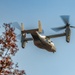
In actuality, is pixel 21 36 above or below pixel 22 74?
below

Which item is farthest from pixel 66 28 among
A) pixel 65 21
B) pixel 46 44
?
pixel 46 44

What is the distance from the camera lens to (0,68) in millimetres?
31188

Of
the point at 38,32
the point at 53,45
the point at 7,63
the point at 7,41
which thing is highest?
the point at 7,41

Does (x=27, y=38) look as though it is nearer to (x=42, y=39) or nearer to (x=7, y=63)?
(x=42, y=39)

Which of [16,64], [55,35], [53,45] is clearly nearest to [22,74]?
[16,64]

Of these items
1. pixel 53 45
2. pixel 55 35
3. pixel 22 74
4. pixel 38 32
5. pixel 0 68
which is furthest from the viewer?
pixel 55 35

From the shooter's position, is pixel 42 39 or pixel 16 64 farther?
pixel 42 39

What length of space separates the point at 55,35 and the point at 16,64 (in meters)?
45.4

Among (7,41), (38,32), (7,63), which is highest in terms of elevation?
(7,41)

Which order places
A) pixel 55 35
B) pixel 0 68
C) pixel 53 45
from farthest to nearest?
pixel 55 35, pixel 53 45, pixel 0 68

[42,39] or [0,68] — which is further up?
[0,68]

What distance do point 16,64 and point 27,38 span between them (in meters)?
46.0

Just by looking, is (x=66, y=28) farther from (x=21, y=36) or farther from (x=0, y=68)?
(x=0, y=68)

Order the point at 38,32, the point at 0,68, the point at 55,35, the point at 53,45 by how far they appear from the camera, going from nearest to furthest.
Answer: the point at 0,68, the point at 38,32, the point at 53,45, the point at 55,35
